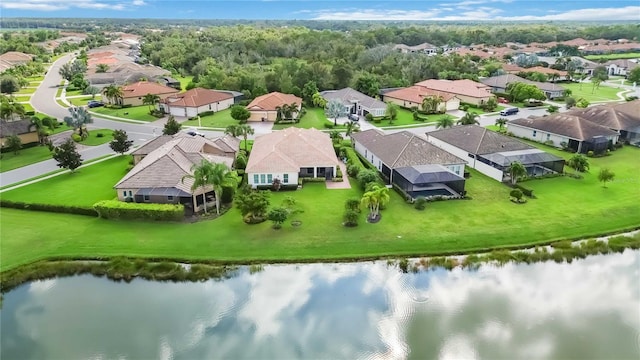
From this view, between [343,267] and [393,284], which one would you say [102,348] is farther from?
[393,284]

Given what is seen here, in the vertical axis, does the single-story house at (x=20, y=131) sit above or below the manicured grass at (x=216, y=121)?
above

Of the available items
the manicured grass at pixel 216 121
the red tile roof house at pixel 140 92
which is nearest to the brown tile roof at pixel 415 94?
the manicured grass at pixel 216 121

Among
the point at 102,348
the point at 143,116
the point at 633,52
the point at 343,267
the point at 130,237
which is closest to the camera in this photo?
the point at 102,348

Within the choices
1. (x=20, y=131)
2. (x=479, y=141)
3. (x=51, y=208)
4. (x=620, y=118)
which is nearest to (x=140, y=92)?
(x=20, y=131)

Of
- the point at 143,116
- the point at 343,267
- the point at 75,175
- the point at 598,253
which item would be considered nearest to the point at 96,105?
the point at 143,116

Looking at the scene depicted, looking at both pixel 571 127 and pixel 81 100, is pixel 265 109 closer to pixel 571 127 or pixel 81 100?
pixel 571 127

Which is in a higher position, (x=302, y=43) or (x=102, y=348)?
(x=302, y=43)

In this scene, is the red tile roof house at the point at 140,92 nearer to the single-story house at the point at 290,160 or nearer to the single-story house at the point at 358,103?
the single-story house at the point at 358,103
